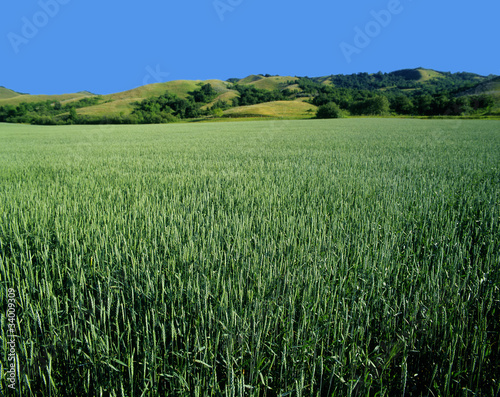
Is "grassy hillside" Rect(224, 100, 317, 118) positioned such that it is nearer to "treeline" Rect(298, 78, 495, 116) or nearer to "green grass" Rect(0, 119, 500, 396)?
"treeline" Rect(298, 78, 495, 116)

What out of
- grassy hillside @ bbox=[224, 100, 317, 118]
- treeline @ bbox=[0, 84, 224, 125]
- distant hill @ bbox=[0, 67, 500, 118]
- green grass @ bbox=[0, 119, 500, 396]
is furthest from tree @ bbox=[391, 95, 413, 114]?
green grass @ bbox=[0, 119, 500, 396]

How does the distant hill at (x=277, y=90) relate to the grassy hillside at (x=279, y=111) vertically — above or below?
above

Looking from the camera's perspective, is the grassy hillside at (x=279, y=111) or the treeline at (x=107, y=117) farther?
the grassy hillside at (x=279, y=111)

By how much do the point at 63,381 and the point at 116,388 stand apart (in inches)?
10.2

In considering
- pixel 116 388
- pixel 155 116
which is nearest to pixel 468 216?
pixel 116 388

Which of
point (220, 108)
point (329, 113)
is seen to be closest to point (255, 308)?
point (329, 113)

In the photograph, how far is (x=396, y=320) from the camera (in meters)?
1.56

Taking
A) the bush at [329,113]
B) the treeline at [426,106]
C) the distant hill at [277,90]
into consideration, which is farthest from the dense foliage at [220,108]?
the bush at [329,113]

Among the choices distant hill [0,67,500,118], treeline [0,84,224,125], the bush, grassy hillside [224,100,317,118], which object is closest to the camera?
treeline [0,84,224,125]

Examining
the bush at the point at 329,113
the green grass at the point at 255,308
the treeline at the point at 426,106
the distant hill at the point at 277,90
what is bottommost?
the green grass at the point at 255,308

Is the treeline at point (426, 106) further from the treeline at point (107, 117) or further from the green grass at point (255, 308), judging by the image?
the green grass at point (255, 308)

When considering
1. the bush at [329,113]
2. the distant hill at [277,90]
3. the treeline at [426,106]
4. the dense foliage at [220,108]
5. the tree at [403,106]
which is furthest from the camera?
the distant hill at [277,90]

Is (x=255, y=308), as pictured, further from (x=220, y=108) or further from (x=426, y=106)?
(x=220, y=108)

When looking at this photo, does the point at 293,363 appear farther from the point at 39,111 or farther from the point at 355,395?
the point at 39,111
